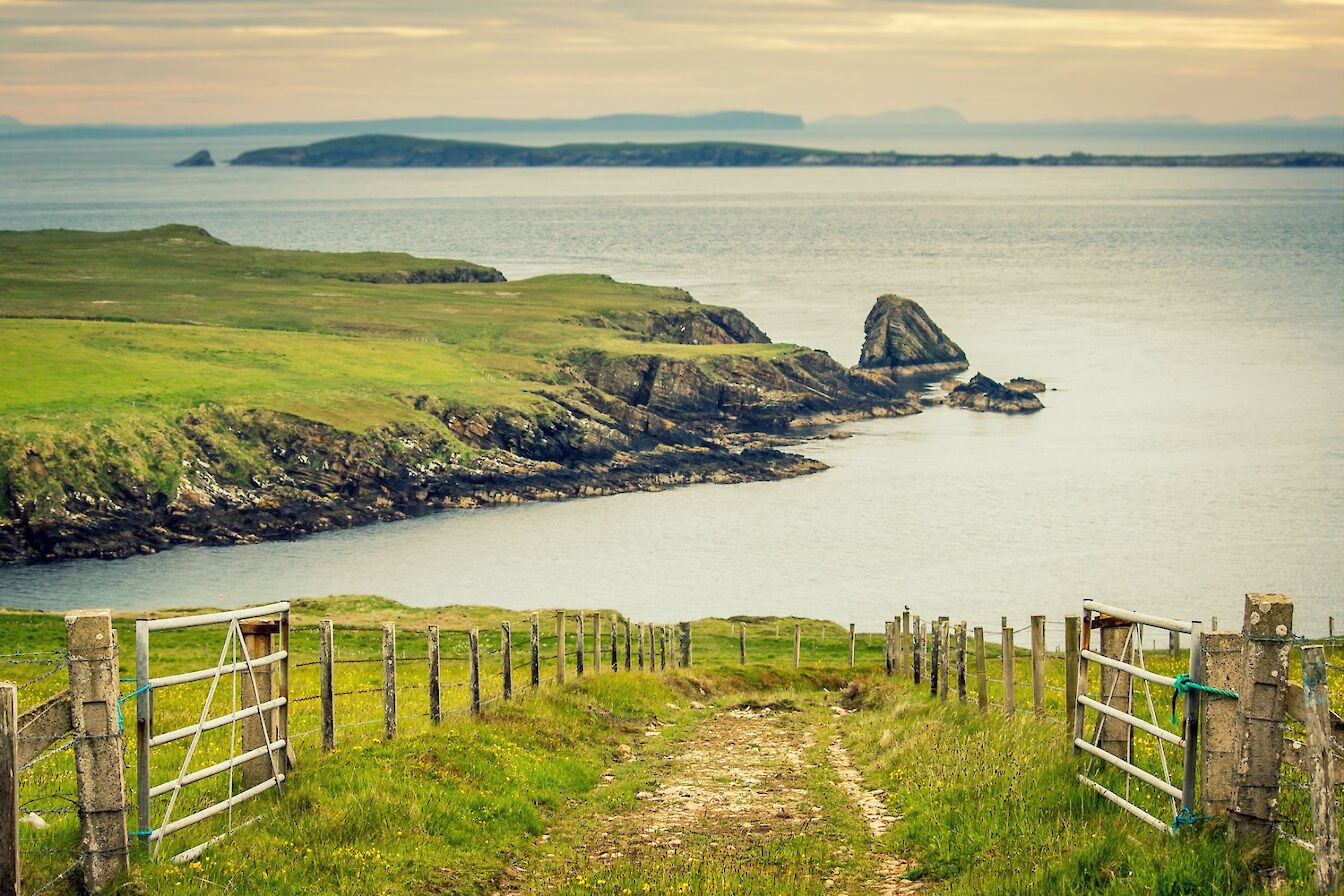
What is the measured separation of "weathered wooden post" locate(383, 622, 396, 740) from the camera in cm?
2042

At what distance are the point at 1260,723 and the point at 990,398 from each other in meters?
135

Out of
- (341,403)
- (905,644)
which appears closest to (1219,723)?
(905,644)

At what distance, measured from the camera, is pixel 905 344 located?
163 m

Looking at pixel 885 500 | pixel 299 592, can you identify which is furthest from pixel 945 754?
pixel 885 500

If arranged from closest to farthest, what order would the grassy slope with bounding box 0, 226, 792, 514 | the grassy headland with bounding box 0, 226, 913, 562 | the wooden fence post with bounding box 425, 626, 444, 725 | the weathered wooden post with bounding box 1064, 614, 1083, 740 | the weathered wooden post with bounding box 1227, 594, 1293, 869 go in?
1. the weathered wooden post with bounding box 1227, 594, 1293, 869
2. the weathered wooden post with bounding box 1064, 614, 1083, 740
3. the wooden fence post with bounding box 425, 626, 444, 725
4. the grassy headland with bounding box 0, 226, 913, 562
5. the grassy slope with bounding box 0, 226, 792, 514

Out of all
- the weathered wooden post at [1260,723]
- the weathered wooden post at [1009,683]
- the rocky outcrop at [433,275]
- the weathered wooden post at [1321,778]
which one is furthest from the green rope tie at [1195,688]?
the rocky outcrop at [433,275]

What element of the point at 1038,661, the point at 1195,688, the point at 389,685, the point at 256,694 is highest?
the point at 1195,688

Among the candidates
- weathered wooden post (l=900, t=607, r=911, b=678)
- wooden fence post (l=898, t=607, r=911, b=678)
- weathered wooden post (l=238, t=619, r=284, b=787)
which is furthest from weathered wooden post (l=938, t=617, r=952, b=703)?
weathered wooden post (l=238, t=619, r=284, b=787)

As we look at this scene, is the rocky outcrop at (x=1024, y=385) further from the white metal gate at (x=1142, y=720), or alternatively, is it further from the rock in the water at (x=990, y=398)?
the white metal gate at (x=1142, y=720)

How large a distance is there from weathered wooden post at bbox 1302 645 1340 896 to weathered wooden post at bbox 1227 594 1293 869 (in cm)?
66

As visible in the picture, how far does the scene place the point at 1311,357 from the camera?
6801 inches

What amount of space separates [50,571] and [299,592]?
1702cm

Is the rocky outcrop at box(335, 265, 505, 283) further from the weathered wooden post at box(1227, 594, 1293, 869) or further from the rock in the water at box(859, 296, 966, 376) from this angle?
the weathered wooden post at box(1227, 594, 1293, 869)

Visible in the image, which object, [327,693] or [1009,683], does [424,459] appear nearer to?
[1009,683]
